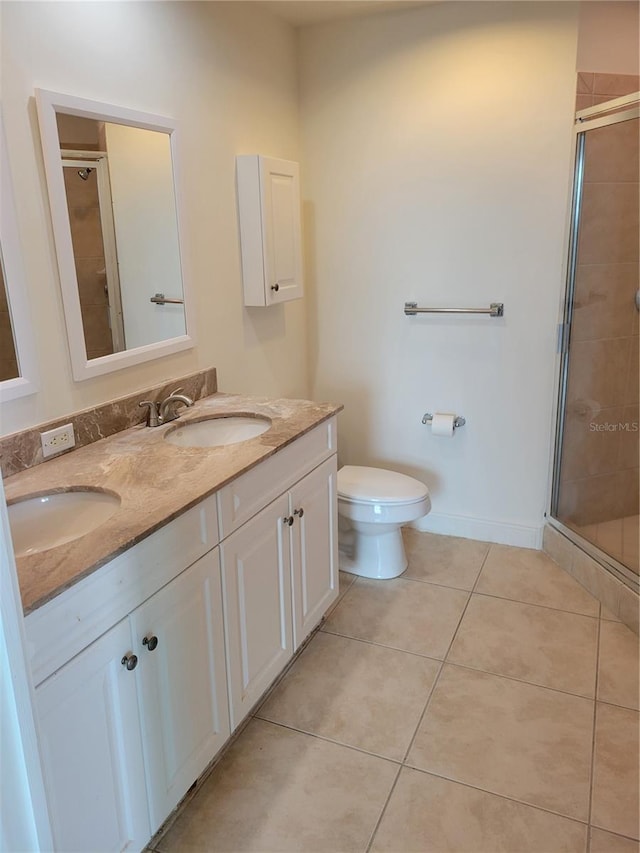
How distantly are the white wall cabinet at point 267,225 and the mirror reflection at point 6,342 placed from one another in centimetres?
118

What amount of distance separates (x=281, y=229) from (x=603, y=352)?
1545mm

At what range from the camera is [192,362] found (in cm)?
247

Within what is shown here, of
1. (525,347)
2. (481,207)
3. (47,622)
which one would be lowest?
(47,622)

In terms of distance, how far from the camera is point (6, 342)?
1.70 metres

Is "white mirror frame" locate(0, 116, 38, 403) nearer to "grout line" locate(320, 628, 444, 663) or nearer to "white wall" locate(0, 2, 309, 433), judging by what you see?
"white wall" locate(0, 2, 309, 433)

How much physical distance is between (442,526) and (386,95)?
2.08 meters

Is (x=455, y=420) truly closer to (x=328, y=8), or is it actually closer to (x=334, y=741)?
(x=334, y=741)

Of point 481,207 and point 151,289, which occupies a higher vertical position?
point 481,207

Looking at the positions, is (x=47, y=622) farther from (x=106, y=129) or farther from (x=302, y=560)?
(x=106, y=129)

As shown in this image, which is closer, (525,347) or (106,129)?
(106,129)

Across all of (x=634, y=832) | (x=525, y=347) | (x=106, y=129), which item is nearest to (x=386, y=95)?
(x=525, y=347)

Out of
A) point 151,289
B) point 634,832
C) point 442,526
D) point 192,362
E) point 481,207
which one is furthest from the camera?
point 442,526

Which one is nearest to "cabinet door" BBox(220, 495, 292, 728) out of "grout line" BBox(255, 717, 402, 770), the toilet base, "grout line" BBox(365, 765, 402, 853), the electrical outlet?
"grout line" BBox(255, 717, 402, 770)

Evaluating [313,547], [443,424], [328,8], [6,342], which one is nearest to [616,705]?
[313,547]
